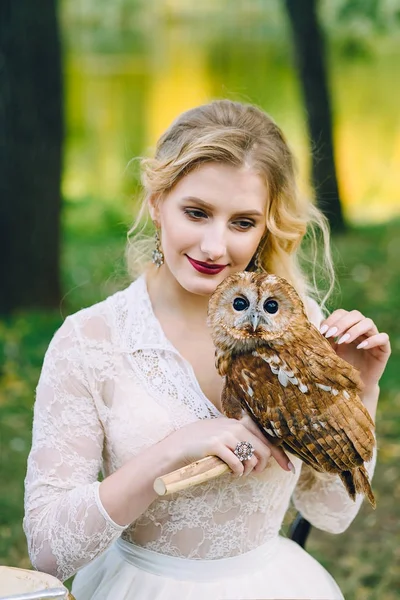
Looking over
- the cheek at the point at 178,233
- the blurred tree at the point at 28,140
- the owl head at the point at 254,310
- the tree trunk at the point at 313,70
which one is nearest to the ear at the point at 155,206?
the cheek at the point at 178,233

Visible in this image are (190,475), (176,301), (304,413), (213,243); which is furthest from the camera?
(176,301)

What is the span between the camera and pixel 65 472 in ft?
5.54

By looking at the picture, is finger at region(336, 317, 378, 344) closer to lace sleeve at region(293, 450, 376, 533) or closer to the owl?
the owl

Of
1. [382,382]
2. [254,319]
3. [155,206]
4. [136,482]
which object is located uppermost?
[155,206]

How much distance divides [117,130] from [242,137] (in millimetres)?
5716

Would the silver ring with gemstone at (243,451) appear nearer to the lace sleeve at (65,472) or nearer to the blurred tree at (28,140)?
the lace sleeve at (65,472)

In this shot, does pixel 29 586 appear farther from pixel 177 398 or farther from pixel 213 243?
pixel 213 243

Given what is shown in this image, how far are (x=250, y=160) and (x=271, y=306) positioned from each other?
0.38m

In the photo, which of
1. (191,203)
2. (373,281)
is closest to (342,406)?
(191,203)

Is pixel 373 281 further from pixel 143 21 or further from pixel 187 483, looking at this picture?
pixel 187 483

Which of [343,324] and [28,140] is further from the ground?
[343,324]

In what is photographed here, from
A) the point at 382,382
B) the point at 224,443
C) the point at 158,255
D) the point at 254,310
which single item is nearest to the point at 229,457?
the point at 224,443

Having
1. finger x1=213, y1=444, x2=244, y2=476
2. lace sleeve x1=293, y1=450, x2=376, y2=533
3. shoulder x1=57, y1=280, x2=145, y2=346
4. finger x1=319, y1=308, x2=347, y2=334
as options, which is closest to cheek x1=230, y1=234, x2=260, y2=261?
finger x1=319, y1=308, x2=347, y2=334

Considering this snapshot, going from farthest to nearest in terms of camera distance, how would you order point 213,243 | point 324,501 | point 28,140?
point 28,140 → point 324,501 → point 213,243
